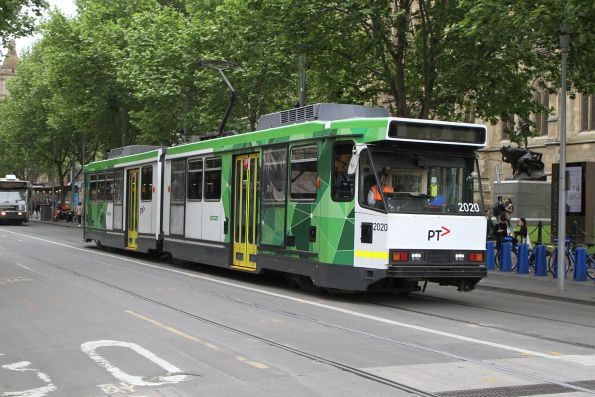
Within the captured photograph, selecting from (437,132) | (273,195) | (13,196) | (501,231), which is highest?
(437,132)

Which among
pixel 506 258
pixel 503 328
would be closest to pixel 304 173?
pixel 503 328

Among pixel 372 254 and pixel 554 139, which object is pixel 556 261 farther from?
pixel 554 139

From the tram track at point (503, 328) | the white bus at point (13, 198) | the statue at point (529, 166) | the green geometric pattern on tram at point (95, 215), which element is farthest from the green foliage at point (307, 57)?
the white bus at point (13, 198)

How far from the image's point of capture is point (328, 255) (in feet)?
42.9

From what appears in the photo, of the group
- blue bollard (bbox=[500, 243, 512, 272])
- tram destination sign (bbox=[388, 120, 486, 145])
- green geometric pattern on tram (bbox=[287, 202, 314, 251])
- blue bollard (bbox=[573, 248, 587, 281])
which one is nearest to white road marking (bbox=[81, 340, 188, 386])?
green geometric pattern on tram (bbox=[287, 202, 314, 251])

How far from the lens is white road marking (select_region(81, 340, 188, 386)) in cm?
687

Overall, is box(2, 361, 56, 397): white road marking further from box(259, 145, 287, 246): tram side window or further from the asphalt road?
box(259, 145, 287, 246): tram side window

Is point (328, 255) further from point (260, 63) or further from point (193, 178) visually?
point (260, 63)

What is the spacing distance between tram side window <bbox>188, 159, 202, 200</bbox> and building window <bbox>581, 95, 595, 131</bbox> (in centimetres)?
3219

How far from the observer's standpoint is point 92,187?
91.7ft

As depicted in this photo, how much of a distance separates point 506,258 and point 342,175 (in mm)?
9669

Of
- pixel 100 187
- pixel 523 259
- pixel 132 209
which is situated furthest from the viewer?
pixel 100 187

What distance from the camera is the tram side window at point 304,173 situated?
44.6ft

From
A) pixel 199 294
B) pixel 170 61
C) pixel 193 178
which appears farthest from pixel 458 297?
pixel 170 61
